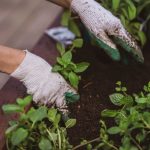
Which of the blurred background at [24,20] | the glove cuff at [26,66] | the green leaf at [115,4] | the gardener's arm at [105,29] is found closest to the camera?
the glove cuff at [26,66]

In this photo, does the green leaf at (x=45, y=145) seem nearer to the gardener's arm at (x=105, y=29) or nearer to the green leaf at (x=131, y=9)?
the gardener's arm at (x=105, y=29)

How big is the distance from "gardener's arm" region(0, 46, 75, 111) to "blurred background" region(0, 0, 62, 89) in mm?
910

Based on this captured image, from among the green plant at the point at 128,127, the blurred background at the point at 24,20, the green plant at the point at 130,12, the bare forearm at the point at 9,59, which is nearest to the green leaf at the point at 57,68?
the bare forearm at the point at 9,59

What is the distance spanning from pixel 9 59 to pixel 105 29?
36 cm

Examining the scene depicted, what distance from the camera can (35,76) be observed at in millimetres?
1234

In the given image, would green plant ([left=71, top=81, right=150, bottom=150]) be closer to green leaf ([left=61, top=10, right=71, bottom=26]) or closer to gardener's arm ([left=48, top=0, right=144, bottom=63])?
gardener's arm ([left=48, top=0, right=144, bottom=63])

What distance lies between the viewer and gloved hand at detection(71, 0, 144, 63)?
4.45 ft

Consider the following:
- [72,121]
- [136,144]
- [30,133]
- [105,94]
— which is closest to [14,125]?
[30,133]

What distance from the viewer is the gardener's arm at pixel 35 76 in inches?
47.8

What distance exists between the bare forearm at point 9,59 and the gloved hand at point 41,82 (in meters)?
0.02

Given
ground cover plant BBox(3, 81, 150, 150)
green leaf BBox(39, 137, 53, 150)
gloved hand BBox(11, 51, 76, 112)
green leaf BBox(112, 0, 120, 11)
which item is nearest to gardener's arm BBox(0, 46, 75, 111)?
gloved hand BBox(11, 51, 76, 112)

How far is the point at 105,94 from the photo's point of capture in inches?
55.0

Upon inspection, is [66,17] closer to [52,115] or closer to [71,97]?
[71,97]

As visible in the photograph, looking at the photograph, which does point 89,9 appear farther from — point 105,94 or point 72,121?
point 72,121
